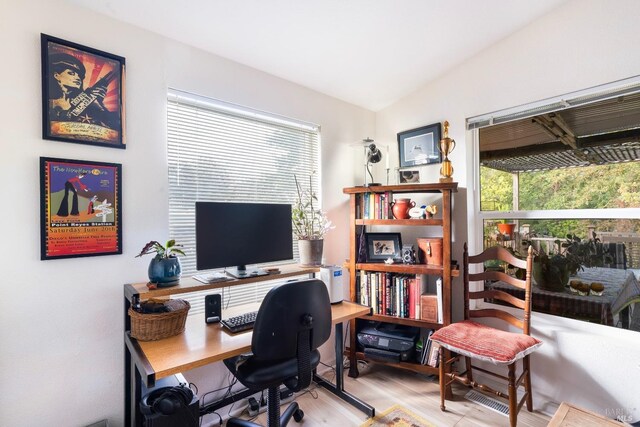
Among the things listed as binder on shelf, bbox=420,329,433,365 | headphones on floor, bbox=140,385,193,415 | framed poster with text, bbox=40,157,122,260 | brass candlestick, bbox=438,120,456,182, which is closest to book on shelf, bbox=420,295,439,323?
binder on shelf, bbox=420,329,433,365

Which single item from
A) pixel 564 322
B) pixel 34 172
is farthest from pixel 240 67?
pixel 564 322

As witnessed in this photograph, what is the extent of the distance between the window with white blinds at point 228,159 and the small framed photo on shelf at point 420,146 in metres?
0.79

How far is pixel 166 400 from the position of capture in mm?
1278

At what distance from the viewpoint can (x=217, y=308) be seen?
5.83ft

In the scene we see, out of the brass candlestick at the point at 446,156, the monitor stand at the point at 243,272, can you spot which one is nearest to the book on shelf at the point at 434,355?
the brass candlestick at the point at 446,156

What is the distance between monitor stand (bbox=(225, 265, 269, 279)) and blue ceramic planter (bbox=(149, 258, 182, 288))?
0.35 m

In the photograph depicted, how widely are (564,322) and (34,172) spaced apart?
3108 millimetres

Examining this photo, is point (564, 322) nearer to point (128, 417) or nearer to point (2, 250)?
point (128, 417)

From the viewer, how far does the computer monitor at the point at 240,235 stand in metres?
1.68

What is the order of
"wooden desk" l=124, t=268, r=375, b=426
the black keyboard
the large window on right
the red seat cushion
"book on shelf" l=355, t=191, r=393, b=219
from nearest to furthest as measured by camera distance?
"wooden desk" l=124, t=268, r=375, b=426, the black keyboard, the red seat cushion, the large window on right, "book on shelf" l=355, t=191, r=393, b=219

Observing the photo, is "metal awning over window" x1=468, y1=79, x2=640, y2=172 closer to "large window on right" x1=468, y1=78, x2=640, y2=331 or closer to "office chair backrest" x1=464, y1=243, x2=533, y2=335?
"large window on right" x1=468, y1=78, x2=640, y2=331

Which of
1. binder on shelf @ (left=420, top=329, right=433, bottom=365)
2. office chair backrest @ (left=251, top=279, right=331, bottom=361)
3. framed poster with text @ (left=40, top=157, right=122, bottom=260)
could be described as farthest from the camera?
binder on shelf @ (left=420, top=329, right=433, bottom=365)

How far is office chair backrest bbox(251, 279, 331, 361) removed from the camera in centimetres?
133

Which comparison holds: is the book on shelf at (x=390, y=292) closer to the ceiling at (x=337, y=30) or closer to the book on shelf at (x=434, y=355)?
the book on shelf at (x=434, y=355)
